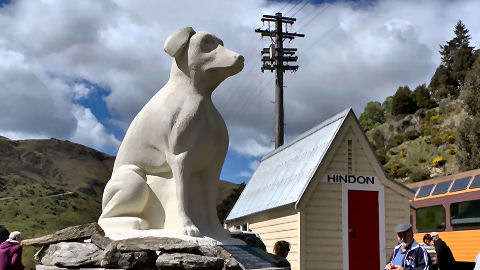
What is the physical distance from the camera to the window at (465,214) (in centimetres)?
1472

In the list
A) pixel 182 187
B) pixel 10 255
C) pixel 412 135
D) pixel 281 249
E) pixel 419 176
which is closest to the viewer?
pixel 182 187

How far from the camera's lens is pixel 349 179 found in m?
13.2

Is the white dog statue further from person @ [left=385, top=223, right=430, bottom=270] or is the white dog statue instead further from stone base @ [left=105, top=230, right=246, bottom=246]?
person @ [left=385, top=223, right=430, bottom=270]

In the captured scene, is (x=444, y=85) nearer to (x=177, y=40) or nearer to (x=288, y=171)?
(x=288, y=171)

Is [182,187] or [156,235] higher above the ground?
[182,187]

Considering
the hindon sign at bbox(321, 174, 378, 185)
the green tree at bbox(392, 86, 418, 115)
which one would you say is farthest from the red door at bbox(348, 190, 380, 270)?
the green tree at bbox(392, 86, 418, 115)

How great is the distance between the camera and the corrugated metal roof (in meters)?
13.2

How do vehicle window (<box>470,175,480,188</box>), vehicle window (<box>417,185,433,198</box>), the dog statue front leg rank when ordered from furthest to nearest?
vehicle window (<box>417,185,433,198</box>) < vehicle window (<box>470,175,480,188</box>) < the dog statue front leg

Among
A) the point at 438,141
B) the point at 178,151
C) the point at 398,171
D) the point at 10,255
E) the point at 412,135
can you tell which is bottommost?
the point at 10,255

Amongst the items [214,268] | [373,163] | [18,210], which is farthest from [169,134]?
[18,210]

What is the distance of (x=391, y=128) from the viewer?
211 feet

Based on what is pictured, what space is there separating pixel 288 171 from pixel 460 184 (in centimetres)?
557

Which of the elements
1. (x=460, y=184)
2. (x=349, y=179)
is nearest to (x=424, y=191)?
(x=460, y=184)

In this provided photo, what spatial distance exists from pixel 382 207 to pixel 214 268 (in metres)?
9.23
